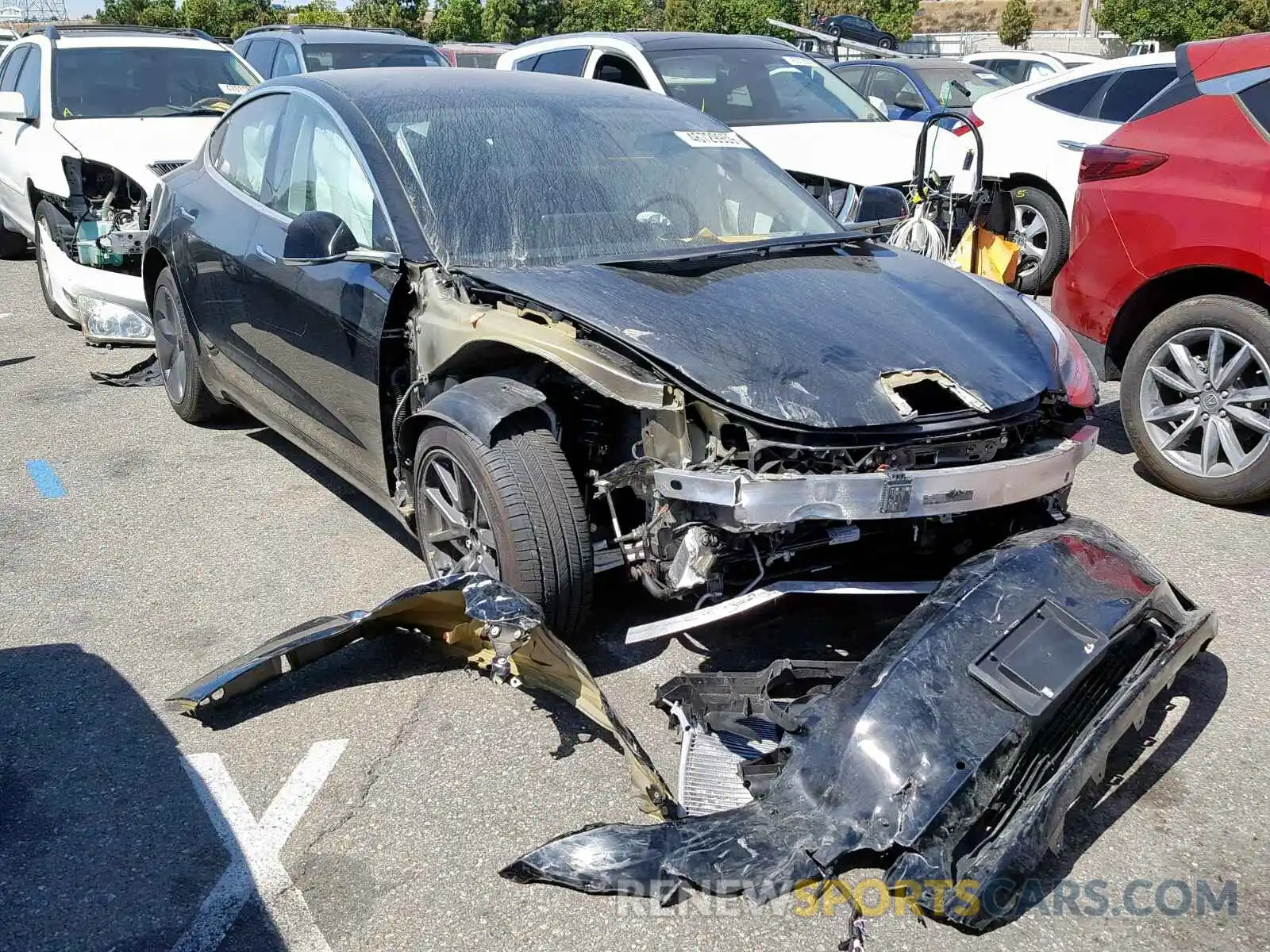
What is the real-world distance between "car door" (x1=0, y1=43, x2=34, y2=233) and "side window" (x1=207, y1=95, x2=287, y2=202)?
4.03m

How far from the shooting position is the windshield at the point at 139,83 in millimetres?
8469

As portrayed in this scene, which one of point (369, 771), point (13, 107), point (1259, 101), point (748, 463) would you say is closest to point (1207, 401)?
point (1259, 101)

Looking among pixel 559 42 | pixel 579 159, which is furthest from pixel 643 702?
pixel 559 42

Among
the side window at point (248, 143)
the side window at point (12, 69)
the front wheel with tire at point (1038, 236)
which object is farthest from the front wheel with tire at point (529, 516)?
the side window at point (12, 69)

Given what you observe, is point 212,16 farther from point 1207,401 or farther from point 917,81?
point 1207,401

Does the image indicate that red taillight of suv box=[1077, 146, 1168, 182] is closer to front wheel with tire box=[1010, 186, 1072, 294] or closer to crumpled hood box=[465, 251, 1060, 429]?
crumpled hood box=[465, 251, 1060, 429]

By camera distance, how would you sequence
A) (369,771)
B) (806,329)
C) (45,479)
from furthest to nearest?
1. (45,479)
2. (806,329)
3. (369,771)

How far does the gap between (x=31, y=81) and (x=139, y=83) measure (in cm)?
104

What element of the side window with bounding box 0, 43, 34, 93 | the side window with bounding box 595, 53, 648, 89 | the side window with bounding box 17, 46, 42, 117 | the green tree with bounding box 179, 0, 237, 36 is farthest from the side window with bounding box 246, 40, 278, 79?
the green tree with bounding box 179, 0, 237, 36

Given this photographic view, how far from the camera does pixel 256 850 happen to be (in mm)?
2822

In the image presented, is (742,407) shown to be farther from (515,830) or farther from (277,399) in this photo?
(277,399)

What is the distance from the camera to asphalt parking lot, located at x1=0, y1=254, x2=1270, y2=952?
257 cm

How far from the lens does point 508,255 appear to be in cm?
386

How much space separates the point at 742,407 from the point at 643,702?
3.34 ft
